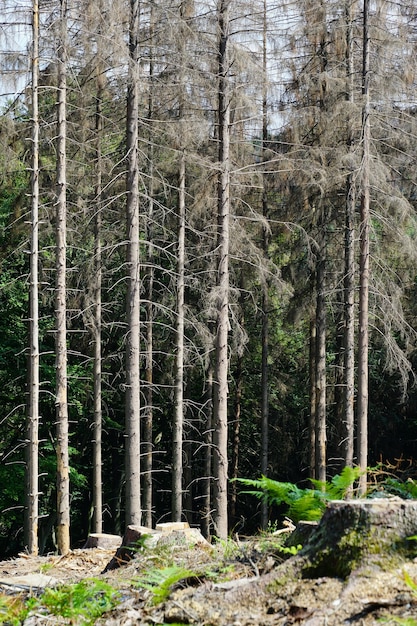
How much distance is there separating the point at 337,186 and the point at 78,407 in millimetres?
9177

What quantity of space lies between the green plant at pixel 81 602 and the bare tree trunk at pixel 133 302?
9514 millimetres

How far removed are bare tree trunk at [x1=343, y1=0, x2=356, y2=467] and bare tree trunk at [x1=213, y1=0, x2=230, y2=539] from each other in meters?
3.78

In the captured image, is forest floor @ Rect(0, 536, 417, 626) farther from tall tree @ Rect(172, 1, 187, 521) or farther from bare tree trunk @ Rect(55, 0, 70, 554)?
tall tree @ Rect(172, 1, 187, 521)

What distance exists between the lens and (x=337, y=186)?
20.1 m

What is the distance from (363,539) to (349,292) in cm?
1517

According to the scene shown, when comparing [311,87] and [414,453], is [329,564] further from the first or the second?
[414,453]

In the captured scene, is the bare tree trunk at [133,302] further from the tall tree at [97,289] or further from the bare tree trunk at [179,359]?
the bare tree trunk at [179,359]

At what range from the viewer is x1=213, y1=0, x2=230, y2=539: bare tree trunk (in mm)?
15797

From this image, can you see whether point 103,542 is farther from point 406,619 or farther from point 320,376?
point 320,376

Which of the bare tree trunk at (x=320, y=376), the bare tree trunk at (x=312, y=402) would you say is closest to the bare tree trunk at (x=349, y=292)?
the bare tree trunk at (x=320, y=376)

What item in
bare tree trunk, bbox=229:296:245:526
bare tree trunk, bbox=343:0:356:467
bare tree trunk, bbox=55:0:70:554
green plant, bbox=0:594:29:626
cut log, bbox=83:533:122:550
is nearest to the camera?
green plant, bbox=0:594:29:626

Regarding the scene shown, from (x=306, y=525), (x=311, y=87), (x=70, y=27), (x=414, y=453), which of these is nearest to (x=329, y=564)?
(x=306, y=525)

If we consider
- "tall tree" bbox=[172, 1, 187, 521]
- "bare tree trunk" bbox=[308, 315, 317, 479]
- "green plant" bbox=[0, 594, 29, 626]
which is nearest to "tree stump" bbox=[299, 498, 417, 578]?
"green plant" bbox=[0, 594, 29, 626]

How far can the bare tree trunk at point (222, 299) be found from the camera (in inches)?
622
